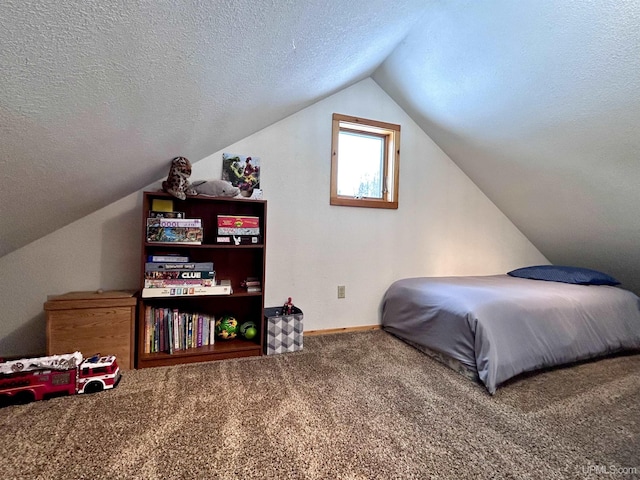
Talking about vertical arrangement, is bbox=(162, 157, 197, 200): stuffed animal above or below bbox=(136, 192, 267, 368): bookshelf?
above

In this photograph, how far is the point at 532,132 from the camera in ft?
6.56

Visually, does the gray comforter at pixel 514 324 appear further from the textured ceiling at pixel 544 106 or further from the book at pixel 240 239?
the book at pixel 240 239

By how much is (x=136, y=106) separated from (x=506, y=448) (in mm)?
1970

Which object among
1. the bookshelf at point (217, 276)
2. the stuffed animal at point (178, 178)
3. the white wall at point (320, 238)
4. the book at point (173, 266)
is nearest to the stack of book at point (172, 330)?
the bookshelf at point (217, 276)

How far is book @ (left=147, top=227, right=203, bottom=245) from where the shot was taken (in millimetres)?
1611

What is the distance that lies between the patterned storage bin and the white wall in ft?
1.01

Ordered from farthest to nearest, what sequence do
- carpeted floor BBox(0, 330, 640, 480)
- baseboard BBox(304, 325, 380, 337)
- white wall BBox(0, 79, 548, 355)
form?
baseboard BBox(304, 325, 380, 337) → white wall BBox(0, 79, 548, 355) → carpeted floor BBox(0, 330, 640, 480)

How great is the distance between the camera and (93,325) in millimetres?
1514

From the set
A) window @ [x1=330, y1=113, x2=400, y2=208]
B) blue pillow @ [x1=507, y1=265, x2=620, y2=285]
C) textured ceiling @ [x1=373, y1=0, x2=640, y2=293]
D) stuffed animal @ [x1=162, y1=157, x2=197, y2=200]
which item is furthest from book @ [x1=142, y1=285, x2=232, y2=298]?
blue pillow @ [x1=507, y1=265, x2=620, y2=285]

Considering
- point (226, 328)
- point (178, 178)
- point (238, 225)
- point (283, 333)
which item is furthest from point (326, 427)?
point (178, 178)

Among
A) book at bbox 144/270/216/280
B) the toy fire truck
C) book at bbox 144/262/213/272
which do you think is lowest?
the toy fire truck

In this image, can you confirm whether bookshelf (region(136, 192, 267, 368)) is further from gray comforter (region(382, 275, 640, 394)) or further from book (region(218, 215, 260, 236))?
gray comforter (region(382, 275, 640, 394))

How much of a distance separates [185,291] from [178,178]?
2.28 feet

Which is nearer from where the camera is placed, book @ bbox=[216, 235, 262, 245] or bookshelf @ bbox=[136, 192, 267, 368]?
bookshelf @ bbox=[136, 192, 267, 368]
